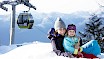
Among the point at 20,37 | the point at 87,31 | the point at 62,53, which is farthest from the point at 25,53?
the point at 20,37

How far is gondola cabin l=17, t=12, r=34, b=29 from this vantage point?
21.9 m

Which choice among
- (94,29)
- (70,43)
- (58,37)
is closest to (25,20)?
(58,37)

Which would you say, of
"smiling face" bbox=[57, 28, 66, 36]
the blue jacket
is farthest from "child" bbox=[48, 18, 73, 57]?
the blue jacket

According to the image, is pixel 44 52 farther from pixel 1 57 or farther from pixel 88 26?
pixel 88 26

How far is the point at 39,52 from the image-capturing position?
7645mm

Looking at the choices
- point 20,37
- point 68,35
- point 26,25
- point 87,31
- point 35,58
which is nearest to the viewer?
point 35,58

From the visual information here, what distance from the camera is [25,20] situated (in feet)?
72.6

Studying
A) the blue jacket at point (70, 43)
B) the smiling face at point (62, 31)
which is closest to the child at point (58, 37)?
the smiling face at point (62, 31)

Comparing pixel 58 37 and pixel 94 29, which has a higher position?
pixel 58 37

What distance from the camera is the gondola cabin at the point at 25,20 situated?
21938mm

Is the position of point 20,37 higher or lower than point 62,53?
lower

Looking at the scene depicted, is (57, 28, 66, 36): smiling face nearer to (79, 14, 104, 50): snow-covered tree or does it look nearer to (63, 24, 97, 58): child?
(63, 24, 97, 58): child

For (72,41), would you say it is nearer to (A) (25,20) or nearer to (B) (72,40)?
(B) (72,40)

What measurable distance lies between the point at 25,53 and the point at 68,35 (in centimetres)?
102
